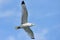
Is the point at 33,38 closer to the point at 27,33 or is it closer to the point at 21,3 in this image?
the point at 27,33

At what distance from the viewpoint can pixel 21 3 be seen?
11338 centimetres

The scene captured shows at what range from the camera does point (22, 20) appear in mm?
117062

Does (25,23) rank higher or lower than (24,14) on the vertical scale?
lower

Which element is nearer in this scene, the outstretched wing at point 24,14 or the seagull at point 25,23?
the outstretched wing at point 24,14

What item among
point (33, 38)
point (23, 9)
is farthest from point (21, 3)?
point (33, 38)

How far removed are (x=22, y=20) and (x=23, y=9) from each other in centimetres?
357

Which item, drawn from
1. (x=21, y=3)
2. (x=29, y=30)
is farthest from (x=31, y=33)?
(x=21, y=3)

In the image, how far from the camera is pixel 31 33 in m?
119

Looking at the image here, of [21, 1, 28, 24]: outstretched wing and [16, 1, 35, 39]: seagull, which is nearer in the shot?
[21, 1, 28, 24]: outstretched wing

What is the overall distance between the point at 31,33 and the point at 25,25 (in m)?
3.40

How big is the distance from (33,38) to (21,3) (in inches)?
341

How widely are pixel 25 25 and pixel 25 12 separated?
8.79ft

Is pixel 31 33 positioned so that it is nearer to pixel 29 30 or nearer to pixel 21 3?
pixel 29 30

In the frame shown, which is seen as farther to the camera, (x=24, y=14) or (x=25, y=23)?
(x=25, y=23)
